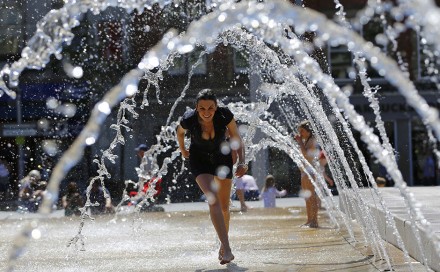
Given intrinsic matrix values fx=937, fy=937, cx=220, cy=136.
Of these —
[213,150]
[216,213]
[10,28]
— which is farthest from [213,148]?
[10,28]

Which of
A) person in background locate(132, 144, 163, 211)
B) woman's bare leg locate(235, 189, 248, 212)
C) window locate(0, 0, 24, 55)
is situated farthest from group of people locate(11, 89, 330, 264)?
window locate(0, 0, 24, 55)

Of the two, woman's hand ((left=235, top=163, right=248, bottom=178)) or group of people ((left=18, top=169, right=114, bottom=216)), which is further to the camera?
group of people ((left=18, top=169, right=114, bottom=216))

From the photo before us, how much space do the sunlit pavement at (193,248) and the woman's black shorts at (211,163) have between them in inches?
21.1

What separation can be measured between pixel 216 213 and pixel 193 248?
95 cm

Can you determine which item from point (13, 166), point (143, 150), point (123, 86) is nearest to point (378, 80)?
point (13, 166)

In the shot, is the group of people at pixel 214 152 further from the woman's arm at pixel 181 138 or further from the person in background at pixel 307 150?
the person in background at pixel 307 150

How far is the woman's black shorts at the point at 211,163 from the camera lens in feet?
19.0

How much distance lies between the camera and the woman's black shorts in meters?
5.79

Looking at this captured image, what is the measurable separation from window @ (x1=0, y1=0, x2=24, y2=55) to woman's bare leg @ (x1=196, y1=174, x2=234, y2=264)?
18638 millimetres

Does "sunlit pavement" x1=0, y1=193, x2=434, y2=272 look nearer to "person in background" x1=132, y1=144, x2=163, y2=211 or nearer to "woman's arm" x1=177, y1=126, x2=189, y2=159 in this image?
"woman's arm" x1=177, y1=126, x2=189, y2=159

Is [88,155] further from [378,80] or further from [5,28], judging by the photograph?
[378,80]

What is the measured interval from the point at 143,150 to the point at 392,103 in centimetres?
1437

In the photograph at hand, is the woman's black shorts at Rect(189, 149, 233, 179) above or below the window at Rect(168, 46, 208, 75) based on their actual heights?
below

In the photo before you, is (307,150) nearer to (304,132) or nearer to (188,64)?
(304,132)
